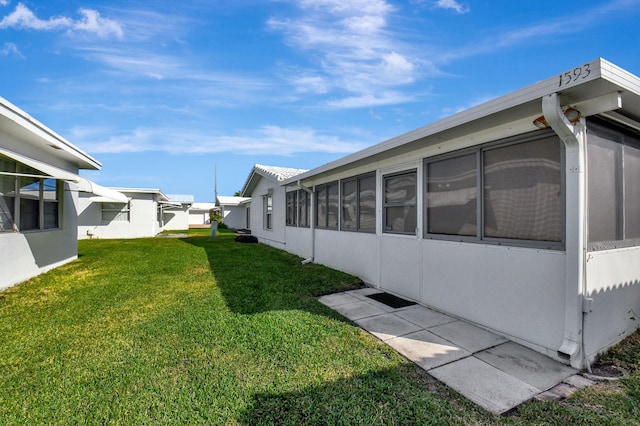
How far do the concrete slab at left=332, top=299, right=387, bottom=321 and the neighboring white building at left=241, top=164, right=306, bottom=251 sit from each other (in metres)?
6.58

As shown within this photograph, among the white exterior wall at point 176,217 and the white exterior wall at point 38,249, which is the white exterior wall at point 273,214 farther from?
the white exterior wall at point 176,217

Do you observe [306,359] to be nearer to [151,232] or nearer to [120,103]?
[120,103]

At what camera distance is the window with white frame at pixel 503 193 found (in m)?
3.17

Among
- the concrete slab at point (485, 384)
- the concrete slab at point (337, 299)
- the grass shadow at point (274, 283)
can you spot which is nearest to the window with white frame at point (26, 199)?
the grass shadow at point (274, 283)

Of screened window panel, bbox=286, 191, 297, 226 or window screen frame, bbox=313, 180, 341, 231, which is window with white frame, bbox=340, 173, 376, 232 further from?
screened window panel, bbox=286, 191, 297, 226

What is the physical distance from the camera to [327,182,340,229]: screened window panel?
7.97 meters

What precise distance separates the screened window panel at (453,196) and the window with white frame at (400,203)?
406mm

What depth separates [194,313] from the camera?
445 cm

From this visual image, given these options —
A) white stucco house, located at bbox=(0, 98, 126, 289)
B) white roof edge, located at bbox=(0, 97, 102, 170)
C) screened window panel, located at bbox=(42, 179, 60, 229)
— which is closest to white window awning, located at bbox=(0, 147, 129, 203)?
white stucco house, located at bbox=(0, 98, 126, 289)

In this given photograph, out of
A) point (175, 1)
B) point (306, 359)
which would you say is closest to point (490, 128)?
point (306, 359)

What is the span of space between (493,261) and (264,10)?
7.70 m

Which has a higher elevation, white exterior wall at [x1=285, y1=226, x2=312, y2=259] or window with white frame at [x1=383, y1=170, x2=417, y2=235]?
window with white frame at [x1=383, y1=170, x2=417, y2=235]

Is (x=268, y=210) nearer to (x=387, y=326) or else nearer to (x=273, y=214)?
(x=273, y=214)

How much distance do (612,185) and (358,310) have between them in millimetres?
3637
